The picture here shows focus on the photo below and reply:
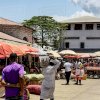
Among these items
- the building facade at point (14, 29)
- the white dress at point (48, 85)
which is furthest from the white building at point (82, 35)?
the white dress at point (48, 85)

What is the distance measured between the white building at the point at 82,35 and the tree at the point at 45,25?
7.94 metres

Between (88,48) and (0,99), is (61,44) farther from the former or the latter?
(0,99)

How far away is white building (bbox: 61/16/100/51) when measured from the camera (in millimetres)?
73894

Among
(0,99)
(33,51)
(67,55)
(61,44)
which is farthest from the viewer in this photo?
(61,44)

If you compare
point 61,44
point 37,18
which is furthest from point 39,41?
point 61,44

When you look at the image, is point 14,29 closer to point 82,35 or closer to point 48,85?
point 48,85

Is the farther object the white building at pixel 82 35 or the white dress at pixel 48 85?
the white building at pixel 82 35

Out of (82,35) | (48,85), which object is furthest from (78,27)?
(48,85)

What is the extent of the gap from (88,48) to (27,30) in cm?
2889

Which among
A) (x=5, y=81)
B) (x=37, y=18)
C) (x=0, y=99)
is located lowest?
(x=0, y=99)

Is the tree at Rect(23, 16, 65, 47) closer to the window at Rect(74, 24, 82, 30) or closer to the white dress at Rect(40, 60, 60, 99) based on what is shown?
the window at Rect(74, 24, 82, 30)

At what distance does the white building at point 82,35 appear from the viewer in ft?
242

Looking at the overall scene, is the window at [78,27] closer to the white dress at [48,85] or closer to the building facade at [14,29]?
Result: the building facade at [14,29]

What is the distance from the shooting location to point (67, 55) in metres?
45.0
